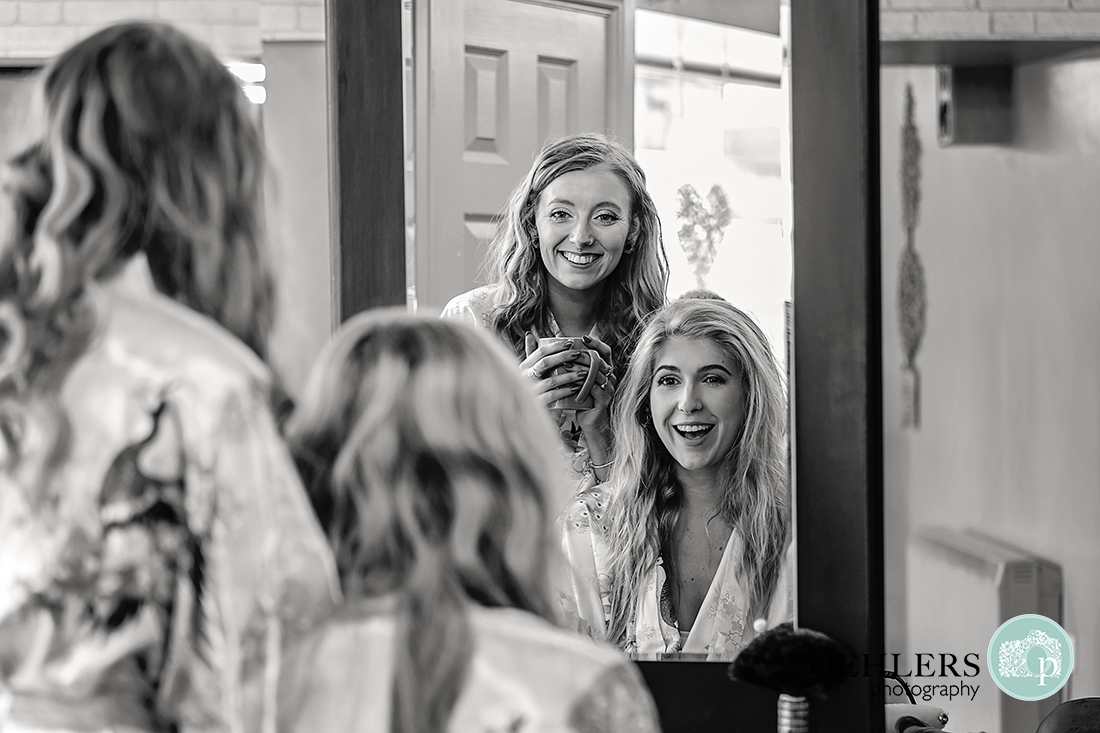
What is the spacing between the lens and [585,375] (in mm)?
1552

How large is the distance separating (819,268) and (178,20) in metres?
1.21

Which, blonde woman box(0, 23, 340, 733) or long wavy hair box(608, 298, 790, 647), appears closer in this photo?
blonde woman box(0, 23, 340, 733)

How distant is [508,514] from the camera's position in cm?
94

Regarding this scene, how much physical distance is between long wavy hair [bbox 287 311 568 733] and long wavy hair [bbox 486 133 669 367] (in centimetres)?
59

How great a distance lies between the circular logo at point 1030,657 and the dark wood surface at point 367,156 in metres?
1.43

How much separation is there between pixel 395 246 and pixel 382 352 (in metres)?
0.60

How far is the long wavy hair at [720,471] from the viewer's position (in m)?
1.53

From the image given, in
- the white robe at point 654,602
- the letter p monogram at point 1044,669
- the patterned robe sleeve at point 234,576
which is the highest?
the patterned robe sleeve at point 234,576

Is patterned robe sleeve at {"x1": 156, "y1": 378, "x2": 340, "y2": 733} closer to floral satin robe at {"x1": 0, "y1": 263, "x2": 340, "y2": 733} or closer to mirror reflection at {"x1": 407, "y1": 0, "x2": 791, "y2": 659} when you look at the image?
floral satin robe at {"x1": 0, "y1": 263, "x2": 340, "y2": 733}

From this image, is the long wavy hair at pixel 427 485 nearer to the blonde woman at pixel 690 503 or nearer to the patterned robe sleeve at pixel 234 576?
the patterned robe sleeve at pixel 234 576

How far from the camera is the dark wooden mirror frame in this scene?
58.3 inches

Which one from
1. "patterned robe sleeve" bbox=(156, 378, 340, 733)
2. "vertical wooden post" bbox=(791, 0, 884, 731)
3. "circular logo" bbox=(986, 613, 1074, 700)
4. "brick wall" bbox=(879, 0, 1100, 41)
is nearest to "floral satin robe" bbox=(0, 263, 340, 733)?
"patterned robe sleeve" bbox=(156, 378, 340, 733)

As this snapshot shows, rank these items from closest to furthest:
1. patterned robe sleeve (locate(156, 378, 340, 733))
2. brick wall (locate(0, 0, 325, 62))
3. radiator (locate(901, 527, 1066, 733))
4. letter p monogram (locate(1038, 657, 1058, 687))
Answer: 1. patterned robe sleeve (locate(156, 378, 340, 733))
2. brick wall (locate(0, 0, 325, 62))
3. letter p monogram (locate(1038, 657, 1058, 687))
4. radiator (locate(901, 527, 1066, 733))

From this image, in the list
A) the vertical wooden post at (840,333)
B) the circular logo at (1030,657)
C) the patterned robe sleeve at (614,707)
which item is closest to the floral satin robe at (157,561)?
the patterned robe sleeve at (614,707)
